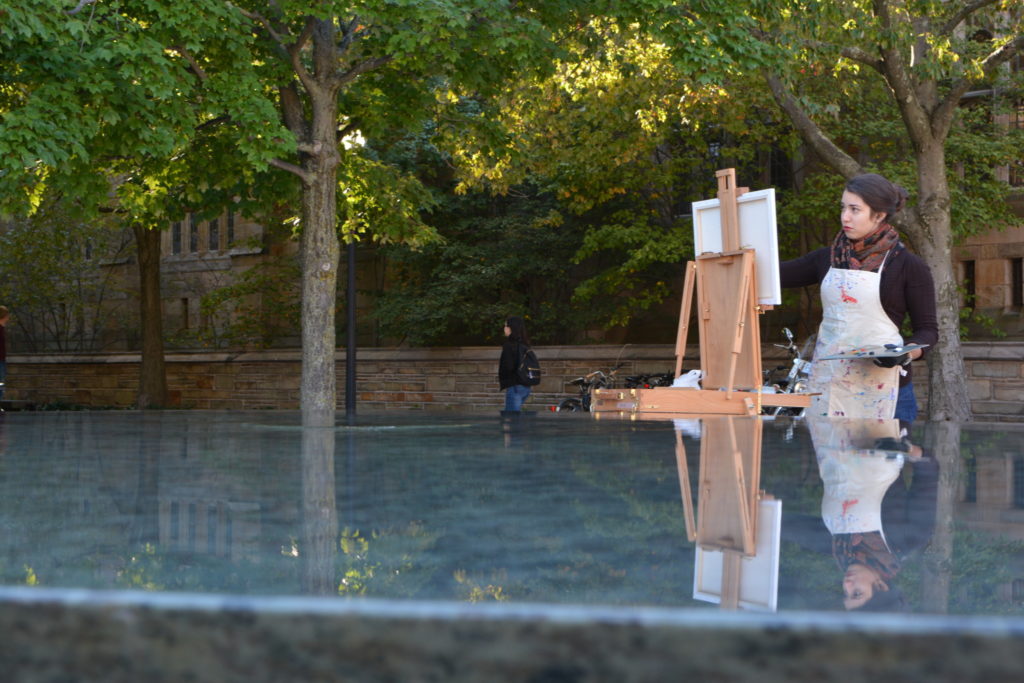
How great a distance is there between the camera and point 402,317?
29.6 m

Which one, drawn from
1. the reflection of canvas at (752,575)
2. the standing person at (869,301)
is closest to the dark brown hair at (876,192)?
the standing person at (869,301)

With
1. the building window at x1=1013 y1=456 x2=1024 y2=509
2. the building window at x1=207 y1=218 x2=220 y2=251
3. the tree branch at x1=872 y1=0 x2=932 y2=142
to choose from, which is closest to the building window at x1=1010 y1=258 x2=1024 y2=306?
the tree branch at x1=872 y1=0 x2=932 y2=142

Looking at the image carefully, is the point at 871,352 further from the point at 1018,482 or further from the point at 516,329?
the point at 516,329

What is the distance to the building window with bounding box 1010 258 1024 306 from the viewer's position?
25.8 metres

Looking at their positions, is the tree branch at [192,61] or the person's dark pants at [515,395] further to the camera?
the person's dark pants at [515,395]

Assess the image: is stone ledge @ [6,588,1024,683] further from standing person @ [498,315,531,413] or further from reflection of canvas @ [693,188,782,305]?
standing person @ [498,315,531,413]

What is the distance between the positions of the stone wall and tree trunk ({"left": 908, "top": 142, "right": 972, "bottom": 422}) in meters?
3.43

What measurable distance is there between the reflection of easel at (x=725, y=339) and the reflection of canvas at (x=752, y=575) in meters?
5.30

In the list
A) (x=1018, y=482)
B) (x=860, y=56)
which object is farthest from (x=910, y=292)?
(x=860, y=56)

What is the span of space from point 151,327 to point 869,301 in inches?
1007

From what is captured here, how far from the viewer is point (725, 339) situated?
296 inches

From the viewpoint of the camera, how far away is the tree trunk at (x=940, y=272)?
1878 cm

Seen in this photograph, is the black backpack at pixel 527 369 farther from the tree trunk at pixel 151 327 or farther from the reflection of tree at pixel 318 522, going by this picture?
the reflection of tree at pixel 318 522

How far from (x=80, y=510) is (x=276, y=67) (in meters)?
14.0
